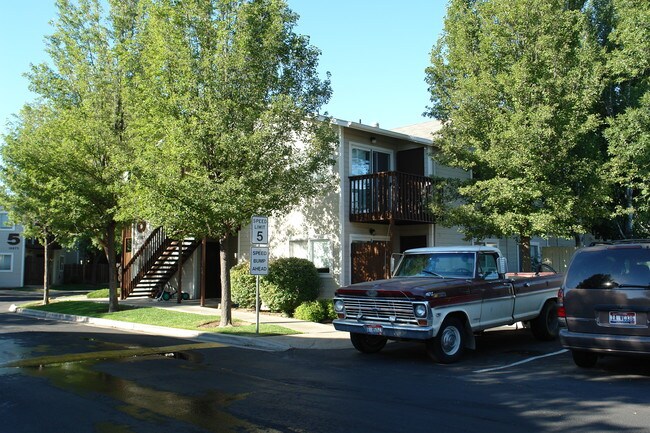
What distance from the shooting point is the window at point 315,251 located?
60.9ft

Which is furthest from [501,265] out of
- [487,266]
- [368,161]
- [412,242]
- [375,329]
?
[412,242]

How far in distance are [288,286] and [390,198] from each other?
13.8 ft

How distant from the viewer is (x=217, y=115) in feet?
43.1

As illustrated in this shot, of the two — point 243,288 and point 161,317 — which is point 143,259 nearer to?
point 243,288

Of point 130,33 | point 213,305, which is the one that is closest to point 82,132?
point 130,33

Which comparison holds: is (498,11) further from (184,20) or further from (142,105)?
(142,105)

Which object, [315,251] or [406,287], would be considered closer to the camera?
[406,287]

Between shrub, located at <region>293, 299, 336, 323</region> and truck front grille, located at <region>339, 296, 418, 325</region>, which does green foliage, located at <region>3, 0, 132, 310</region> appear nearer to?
shrub, located at <region>293, 299, 336, 323</region>

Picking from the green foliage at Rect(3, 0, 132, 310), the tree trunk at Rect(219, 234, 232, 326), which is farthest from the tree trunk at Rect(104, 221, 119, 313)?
the tree trunk at Rect(219, 234, 232, 326)

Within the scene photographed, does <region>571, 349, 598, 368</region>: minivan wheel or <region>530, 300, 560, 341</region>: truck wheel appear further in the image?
<region>530, 300, 560, 341</region>: truck wheel

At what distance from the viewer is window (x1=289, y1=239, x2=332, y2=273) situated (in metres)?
18.6

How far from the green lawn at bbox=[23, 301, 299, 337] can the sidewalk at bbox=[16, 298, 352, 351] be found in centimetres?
33

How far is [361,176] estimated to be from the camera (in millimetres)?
18031

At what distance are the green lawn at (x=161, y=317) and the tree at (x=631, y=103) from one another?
10163 millimetres
